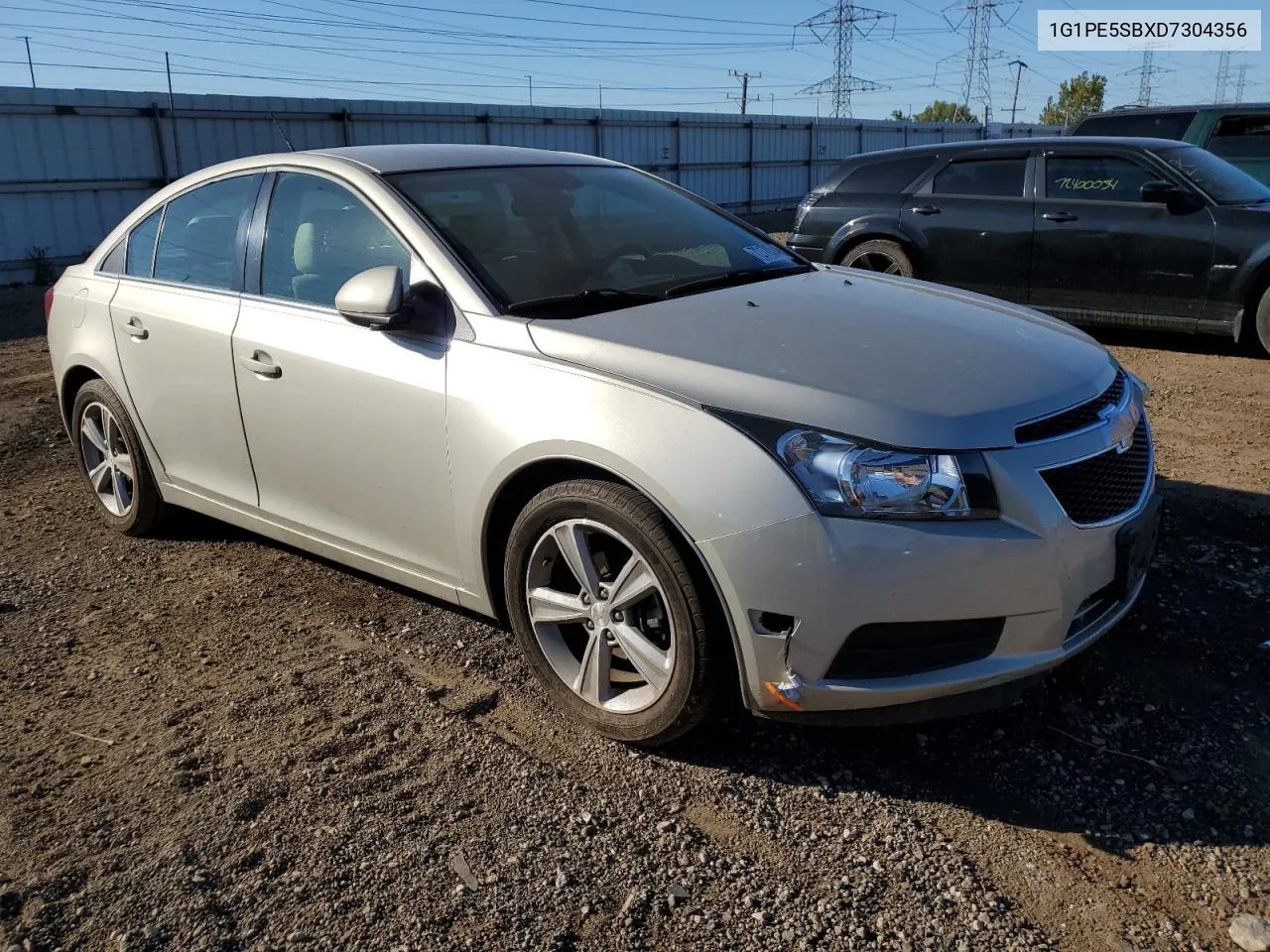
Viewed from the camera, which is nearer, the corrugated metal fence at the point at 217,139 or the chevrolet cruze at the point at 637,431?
the chevrolet cruze at the point at 637,431

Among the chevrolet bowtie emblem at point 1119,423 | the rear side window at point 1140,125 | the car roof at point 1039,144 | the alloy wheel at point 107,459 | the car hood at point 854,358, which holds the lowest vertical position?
the alloy wheel at point 107,459

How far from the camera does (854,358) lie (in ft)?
9.60

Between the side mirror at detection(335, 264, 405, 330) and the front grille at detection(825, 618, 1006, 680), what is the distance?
1712 mm

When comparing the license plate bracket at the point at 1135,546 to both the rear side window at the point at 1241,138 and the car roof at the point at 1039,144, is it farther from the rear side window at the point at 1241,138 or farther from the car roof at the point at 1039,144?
the rear side window at the point at 1241,138

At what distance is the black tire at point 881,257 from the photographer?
873 cm

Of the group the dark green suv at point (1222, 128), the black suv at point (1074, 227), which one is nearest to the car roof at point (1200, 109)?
the dark green suv at point (1222, 128)

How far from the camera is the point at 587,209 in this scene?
13.1ft

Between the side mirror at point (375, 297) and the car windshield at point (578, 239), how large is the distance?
27cm

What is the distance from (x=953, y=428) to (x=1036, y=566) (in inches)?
15.9

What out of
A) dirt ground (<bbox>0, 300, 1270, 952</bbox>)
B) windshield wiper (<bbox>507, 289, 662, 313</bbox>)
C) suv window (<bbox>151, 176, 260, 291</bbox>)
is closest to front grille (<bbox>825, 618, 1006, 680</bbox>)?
dirt ground (<bbox>0, 300, 1270, 952</bbox>)

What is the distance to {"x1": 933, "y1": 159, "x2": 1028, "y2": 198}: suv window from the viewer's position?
8.48 meters

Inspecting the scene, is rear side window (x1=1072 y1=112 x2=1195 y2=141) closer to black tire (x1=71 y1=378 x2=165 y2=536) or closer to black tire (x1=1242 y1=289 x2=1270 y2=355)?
black tire (x1=1242 y1=289 x2=1270 y2=355)

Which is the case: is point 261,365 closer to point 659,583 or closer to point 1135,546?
point 659,583

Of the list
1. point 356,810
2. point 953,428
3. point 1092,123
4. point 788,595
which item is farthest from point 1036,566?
point 1092,123
